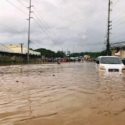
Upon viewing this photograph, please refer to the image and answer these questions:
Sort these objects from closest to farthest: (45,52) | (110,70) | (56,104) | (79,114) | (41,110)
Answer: (79,114), (41,110), (56,104), (110,70), (45,52)

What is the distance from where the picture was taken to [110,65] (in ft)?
74.7

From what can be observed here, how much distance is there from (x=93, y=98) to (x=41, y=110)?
231 centimetres

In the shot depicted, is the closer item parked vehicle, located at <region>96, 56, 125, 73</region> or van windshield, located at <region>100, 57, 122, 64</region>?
parked vehicle, located at <region>96, 56, 125, 73</region>

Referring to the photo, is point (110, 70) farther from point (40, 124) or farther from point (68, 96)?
point (40, 124)

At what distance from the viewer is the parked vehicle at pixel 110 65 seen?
22625 mm

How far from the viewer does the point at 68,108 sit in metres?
8.08

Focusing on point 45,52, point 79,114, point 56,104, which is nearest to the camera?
point 79,114

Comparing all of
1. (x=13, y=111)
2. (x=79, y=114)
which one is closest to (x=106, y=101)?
(x=79, y=114)

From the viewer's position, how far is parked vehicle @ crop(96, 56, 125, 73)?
22.6 meters

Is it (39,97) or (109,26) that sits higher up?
(109,26)

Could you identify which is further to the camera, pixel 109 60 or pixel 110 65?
pixel 109 60

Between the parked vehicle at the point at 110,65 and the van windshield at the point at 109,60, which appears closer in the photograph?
the parked vehicle at the point at 110,65

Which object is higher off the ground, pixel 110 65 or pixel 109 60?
pixel 109 60

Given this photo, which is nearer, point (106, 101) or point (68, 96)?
point (106, 101)
